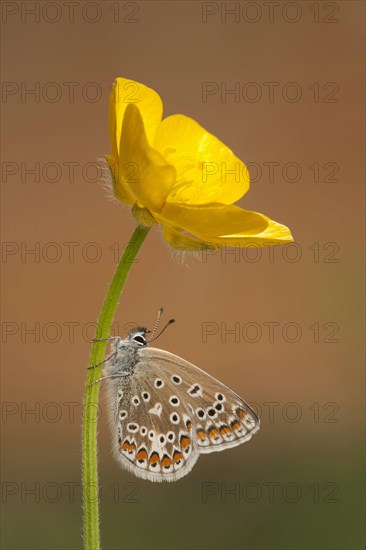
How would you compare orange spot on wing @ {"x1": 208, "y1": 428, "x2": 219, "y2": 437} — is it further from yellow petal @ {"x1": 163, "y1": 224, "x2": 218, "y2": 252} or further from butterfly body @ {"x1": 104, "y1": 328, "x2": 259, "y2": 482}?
yellow petal @ {"x1": 163, "y1": 224, "x2": 218, "y2": 252}

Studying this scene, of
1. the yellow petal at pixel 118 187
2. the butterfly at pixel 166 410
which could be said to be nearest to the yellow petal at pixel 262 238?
the yellow petal at pixel 118 187

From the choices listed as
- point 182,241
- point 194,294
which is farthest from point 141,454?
point 194,294

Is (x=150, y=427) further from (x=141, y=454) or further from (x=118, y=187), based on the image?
(x=118, y=187)

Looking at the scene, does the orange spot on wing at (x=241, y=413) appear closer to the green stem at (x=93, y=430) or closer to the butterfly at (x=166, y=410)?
the butterfly at (x=166, y=410)

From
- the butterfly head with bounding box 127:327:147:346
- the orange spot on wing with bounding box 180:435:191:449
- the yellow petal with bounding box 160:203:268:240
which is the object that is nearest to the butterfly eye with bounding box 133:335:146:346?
the butterfly head with bounding box 127:327:147:346

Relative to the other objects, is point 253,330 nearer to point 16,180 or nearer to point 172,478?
point 16,180

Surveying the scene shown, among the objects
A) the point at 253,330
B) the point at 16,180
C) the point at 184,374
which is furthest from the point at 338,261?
the point at 184,374
